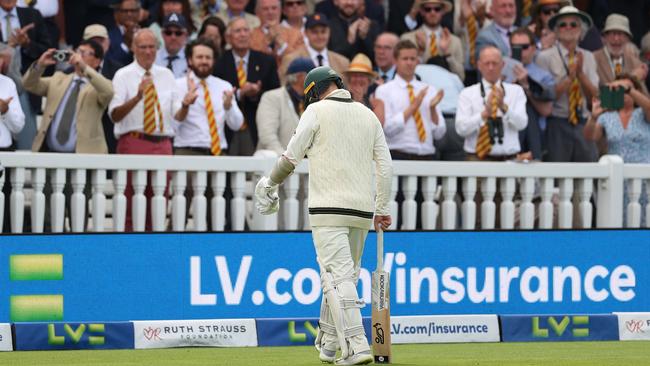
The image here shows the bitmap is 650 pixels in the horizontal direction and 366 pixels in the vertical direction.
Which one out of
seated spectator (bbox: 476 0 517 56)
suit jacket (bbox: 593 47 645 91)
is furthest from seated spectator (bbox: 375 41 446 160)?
suit jacket (bbox: 593 47 645 91)

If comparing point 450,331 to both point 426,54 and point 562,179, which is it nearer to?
point 562,179

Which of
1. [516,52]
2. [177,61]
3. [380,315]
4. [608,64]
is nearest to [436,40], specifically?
[516,52]

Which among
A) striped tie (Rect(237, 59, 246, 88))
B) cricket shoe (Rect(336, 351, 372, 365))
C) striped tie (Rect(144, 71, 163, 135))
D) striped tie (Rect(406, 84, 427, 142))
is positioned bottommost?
cricket shoe (Rect(336, 351, 372, 365))

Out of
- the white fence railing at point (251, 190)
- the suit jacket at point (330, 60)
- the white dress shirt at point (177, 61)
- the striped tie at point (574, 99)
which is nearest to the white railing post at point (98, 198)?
the white fence railing at point (251, 190)

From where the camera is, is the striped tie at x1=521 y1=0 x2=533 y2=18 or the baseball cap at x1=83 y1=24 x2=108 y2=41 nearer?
the baseball cap at x1=83 y1=24 x2=108 y2=41

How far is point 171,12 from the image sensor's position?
16.1 m

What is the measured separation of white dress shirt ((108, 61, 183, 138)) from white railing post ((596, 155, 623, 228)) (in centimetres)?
443

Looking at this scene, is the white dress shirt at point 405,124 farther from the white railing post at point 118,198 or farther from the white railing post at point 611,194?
the white railing post at point 118,198

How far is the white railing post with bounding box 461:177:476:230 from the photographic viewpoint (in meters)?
14.4

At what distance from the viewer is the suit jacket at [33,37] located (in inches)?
593

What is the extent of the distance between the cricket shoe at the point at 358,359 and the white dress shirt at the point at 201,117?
5.36 meters

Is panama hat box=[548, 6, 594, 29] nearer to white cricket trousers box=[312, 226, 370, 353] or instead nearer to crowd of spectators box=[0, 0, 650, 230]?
crowd of spectators box=[0, 0, 650, 230]

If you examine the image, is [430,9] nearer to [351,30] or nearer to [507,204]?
[351,30]

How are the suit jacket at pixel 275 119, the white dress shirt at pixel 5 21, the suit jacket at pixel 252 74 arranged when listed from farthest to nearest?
the suit jacket at pixel 252 74 < the white dress shirt at pixel 5 21 < the suit jacket at pixel 275 119
